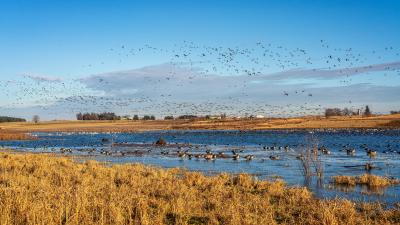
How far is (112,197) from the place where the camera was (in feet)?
51.0

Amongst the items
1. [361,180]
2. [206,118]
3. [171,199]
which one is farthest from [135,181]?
[206,118]

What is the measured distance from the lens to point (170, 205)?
14734 millimetres

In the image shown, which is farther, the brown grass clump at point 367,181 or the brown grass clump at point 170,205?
the brown grass clump at point 367,181

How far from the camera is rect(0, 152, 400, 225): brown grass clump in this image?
1259cm

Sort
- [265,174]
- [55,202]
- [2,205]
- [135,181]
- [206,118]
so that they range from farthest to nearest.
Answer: [206,118] < [265,174] < [135,181] < [55,202] < [2,205]

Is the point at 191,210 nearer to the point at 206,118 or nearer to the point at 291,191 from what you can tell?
the point at 291,191

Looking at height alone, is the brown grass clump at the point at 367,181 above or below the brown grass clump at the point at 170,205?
below

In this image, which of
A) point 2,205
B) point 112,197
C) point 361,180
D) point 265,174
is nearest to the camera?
point 2,205

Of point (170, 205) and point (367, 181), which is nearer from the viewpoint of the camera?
point (170, 205)

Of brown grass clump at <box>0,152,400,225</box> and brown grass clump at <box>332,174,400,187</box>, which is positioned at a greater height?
brown grass clump at <box>0,152,400,225</box>

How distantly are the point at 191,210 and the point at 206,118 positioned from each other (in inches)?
6996

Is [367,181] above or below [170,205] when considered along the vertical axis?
below

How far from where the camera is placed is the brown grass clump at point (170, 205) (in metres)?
12.6

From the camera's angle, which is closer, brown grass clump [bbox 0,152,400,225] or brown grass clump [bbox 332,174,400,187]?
brown grass clump [bbox 0,152,400,225]
